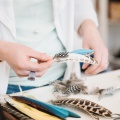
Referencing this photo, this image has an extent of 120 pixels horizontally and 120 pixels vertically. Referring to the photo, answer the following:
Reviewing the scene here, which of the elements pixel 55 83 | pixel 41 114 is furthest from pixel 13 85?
pixel 41 114

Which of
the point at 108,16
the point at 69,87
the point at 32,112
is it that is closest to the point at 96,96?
the point at 69,87

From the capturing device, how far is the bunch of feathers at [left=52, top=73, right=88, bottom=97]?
0.65 m

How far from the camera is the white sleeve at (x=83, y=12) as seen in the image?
867 millimetres

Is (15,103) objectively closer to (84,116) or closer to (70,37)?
(84,116)

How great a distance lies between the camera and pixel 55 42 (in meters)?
0.77

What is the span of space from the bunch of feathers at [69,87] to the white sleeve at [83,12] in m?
0.23

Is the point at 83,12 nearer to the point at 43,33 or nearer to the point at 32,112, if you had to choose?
the point at 43,33

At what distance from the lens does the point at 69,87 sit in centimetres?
66

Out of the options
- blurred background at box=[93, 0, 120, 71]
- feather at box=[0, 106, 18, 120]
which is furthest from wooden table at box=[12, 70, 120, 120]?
blurred background at box=[93, 0, 120, 71]

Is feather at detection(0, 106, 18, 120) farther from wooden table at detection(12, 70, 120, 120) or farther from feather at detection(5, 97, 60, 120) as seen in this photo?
wooden table at detection(12, 70, 120, 120)

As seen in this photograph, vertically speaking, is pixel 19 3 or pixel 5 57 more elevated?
pixel 19 3

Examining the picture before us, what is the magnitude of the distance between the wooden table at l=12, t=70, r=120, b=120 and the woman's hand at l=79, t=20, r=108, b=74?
2cm

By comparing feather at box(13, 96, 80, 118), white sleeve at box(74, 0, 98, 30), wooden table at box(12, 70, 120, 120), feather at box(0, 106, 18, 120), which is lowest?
feather at box(0, 106, 18, 120)

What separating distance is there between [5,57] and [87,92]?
0.20 m
